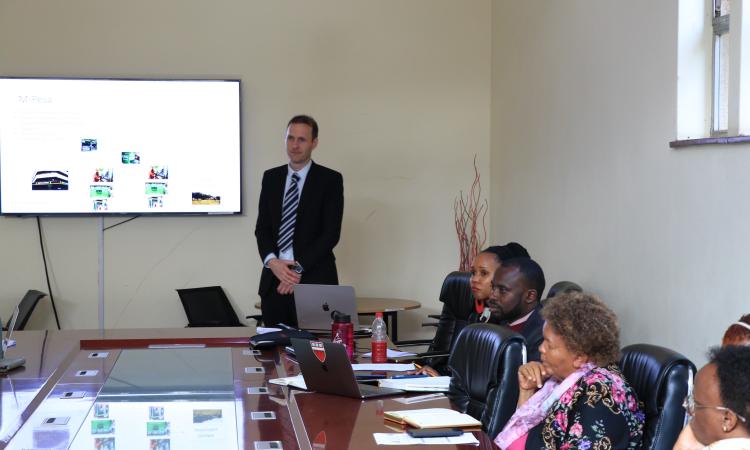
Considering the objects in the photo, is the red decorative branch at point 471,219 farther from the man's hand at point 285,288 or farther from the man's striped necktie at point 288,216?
the man's hand at point 285,288

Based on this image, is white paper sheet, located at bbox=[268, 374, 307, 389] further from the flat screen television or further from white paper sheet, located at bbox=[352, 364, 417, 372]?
the flat screen television

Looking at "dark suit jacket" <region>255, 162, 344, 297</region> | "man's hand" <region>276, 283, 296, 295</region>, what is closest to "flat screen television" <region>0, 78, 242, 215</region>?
"dark suit jacket" <region>255, 162, 344, 297</region>

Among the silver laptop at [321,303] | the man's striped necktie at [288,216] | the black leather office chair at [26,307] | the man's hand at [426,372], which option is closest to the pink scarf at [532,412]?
the man's hand at [426,372]

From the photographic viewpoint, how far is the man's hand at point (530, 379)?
288 cm

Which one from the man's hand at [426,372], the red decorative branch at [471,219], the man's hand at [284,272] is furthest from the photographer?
the red decorative branch at [471,219]

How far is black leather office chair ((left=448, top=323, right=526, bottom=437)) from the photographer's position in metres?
3.00

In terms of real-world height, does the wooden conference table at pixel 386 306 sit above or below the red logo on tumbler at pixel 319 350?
below

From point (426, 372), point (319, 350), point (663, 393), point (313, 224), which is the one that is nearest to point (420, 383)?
point (426, 372)

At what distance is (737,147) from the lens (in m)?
3.32

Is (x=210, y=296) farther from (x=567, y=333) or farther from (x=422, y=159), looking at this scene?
(x=567, y=333)

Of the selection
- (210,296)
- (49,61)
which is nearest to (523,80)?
(210,296)

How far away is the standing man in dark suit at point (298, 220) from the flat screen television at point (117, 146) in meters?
1.48

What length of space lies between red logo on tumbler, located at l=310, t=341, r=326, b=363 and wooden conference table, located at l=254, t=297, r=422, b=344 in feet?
9.57

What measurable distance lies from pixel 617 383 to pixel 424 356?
4.88ft
